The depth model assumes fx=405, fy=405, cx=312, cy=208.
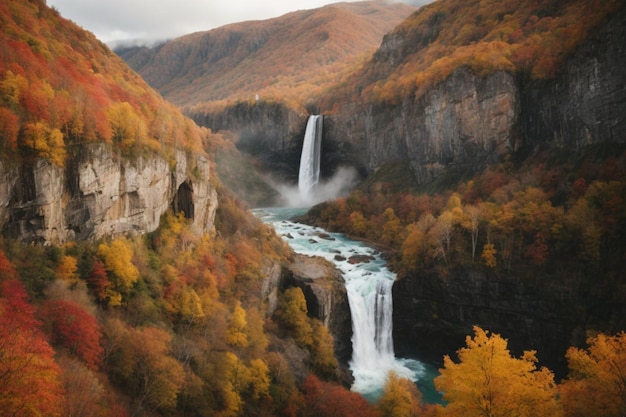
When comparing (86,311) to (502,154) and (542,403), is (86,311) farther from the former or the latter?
(502,154)

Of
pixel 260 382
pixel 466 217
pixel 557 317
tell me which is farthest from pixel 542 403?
pixel 466 217

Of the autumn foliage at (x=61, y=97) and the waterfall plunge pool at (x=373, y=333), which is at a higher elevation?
the autumn foliage at (x=61, y=97)

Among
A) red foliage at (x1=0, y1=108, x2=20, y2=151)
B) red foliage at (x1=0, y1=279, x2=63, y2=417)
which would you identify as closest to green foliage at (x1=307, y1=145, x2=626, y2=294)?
red foliage at (x1=0, y1=279, x2=63, y2=417)

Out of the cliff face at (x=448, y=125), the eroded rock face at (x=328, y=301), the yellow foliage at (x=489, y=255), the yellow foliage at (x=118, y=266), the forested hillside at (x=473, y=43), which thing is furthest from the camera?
the cliff face at (x=448, y=125)

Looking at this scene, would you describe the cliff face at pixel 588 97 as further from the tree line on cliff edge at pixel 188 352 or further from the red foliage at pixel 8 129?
the red foliage at pixel 8 129

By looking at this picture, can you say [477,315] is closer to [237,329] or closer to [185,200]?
[237,329]

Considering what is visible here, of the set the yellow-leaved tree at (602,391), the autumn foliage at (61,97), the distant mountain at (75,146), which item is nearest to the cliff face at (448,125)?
the distant mountain at (75,146)
